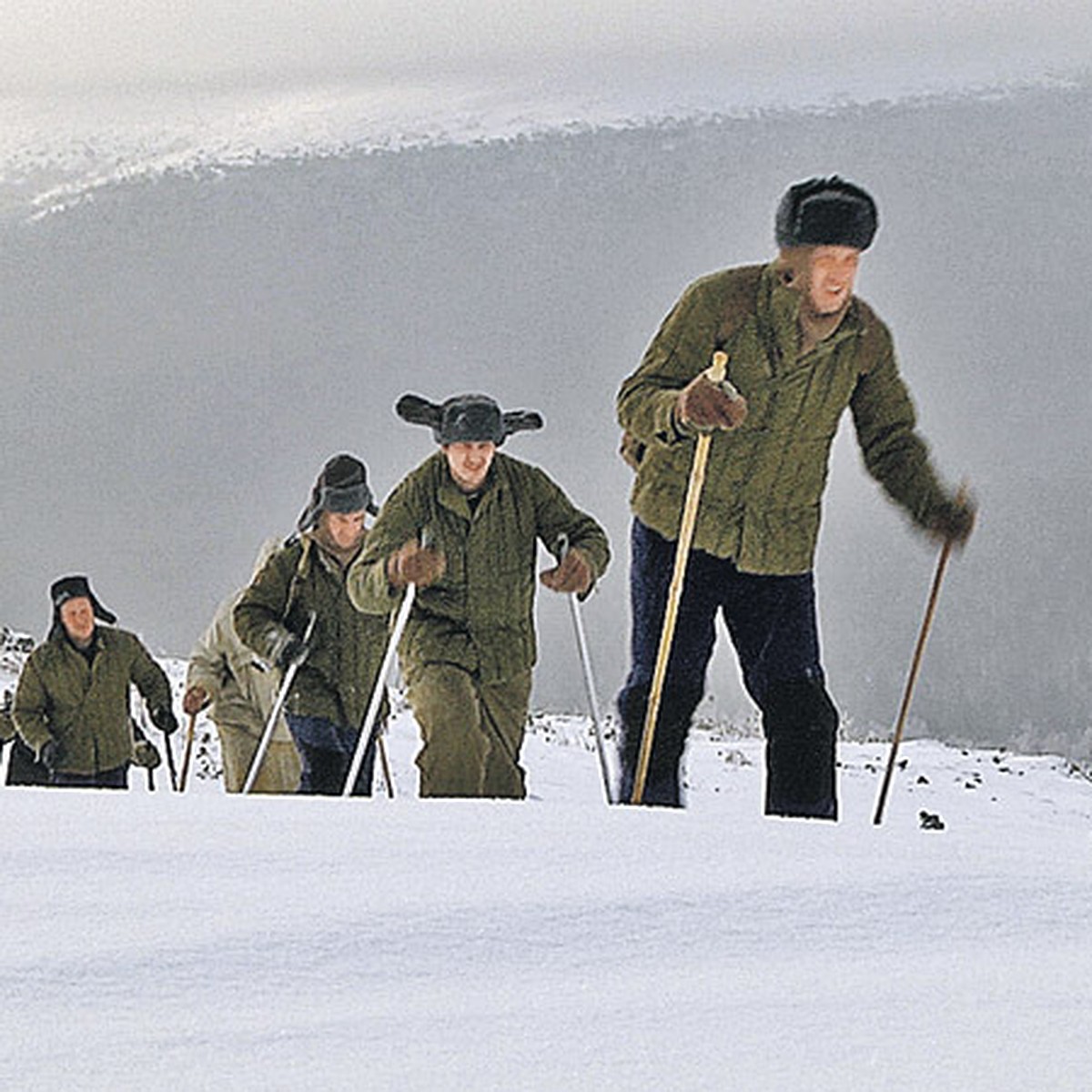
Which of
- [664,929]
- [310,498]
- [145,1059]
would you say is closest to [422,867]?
[664,929]

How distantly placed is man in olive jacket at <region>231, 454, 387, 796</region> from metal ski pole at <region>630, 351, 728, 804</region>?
1557 mm

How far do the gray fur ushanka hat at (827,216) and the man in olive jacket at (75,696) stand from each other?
144 inches

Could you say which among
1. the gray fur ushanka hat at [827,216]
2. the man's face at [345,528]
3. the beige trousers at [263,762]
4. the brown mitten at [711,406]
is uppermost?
the gray fur ushanka hat at [827,216]

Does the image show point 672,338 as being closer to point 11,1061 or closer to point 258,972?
point 258,972

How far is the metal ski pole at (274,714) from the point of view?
6.55 m

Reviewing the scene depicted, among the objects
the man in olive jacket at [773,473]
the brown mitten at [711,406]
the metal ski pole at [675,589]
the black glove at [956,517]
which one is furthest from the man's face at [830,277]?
the black glove at [956,517]

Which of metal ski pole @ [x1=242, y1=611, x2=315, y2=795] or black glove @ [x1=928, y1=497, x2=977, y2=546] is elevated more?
black glove @ [x1=928, y1=497, x2=977, y2=546]

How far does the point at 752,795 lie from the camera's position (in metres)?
11.9

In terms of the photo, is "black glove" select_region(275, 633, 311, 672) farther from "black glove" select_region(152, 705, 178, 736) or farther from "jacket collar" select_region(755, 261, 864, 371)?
"jacket collar" select_region(755, 261, 864, 371)

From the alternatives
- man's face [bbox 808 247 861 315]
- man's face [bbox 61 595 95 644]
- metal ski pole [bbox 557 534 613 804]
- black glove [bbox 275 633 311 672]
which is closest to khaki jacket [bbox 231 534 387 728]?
black glove [bbox 275 633 311 672]

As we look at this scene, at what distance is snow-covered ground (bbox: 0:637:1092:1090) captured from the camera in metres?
1.98

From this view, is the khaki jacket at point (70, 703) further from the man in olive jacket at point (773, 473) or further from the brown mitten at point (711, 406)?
the brown mitten at point (711, 406)

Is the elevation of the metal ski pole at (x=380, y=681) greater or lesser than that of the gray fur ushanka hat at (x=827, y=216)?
lesser

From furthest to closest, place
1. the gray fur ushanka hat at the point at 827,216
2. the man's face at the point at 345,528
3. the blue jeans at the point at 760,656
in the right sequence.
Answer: the man's face at the point at 345,528
the blue jeans at the point at 760,656
the gray fur ushanka hat at the point at 827,216
